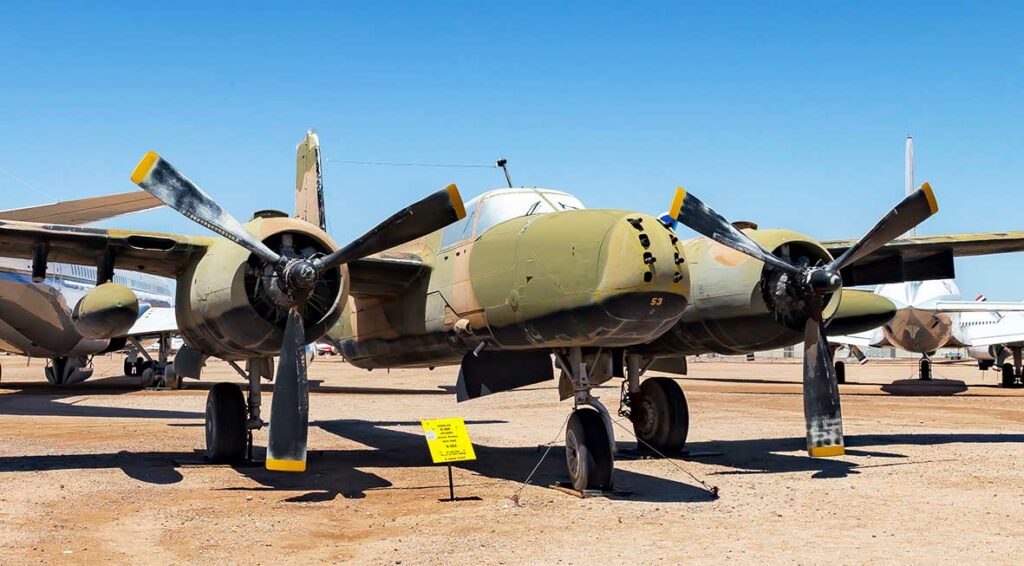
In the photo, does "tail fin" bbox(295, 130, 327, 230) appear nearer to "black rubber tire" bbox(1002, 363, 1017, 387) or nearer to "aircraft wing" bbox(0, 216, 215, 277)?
"aircraft wing" bbox(0, 216, 215, 277)

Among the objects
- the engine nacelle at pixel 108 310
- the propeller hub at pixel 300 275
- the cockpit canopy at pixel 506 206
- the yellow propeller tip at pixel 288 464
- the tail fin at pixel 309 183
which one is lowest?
the yellow propeller tip at pixel 288 464

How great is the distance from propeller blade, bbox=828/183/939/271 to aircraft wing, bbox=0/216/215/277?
868cm

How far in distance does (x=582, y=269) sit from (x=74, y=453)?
9.43 metres

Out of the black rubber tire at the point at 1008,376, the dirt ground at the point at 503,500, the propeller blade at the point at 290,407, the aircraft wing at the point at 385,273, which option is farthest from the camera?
the black rubber tire at the point at 1008,376

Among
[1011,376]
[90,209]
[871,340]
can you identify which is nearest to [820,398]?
[90,209]

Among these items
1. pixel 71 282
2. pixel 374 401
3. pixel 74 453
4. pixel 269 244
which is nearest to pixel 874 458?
pixel 269 244

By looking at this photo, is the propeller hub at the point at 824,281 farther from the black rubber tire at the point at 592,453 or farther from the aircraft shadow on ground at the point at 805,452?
the black rubber tire at the point at 592,453

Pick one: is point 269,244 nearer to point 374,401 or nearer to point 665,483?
point 665,483

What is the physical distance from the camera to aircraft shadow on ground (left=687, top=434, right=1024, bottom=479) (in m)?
13.5

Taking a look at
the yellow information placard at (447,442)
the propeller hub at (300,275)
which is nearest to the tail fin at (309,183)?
the propeller hub at (300,275)

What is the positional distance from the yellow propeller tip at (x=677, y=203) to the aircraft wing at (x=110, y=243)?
20.2ft

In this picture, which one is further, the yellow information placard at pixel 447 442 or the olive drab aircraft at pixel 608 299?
the yellow information placard at pixel 447 442

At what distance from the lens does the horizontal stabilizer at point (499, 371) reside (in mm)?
12328

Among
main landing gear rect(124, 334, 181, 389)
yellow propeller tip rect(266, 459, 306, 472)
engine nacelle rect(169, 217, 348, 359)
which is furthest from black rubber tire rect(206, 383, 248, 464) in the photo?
main landing gear rect(124, 334, 181, 389)
